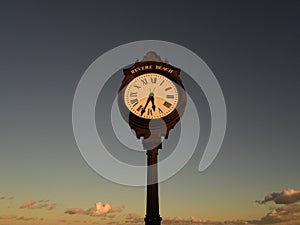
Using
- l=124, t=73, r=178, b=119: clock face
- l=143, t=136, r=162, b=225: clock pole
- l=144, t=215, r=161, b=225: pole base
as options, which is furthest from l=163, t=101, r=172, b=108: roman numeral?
l=144, t=215, r=161, b=225: pole base

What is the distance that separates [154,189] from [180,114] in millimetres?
1596

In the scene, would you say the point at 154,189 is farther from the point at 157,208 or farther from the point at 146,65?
the point at 146,65

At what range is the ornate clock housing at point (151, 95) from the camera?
8.62 meters

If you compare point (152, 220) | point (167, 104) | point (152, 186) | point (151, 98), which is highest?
point (151, 98)

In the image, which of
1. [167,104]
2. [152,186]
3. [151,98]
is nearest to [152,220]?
[152,186]

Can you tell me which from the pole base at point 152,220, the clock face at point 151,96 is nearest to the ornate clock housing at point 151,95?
the clock face at point 151,96

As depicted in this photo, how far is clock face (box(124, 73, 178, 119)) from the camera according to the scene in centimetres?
A: 873

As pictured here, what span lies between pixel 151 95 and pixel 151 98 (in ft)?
0.20

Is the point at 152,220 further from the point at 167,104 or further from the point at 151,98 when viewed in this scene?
the point at 151,98

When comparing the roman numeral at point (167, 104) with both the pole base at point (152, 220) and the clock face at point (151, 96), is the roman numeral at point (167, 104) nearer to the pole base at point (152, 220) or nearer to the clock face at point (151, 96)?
the clock face at point (151, 96)

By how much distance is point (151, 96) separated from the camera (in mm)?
8883

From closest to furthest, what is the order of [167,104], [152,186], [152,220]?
[152,220] → [152,186] → [167,104]

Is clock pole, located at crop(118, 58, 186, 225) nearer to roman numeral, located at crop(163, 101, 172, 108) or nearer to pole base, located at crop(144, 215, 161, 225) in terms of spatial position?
roman numeral, located at crop(163, 101, 172, 108)

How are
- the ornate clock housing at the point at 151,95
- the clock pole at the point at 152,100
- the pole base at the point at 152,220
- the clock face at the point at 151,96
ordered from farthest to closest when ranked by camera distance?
the clock face at the point at 151,96, the ornate clock housing at the point at 151,95, the clock pole at the point at 152,100, the pole base at the point at 152,220
